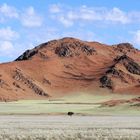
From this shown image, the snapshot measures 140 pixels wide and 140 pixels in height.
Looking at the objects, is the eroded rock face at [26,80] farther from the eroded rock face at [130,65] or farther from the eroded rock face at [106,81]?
the eroded rock face at [130,65]

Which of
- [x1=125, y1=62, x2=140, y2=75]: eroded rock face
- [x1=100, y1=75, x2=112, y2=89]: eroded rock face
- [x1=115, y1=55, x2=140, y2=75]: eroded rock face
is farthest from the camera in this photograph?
[x1=125, y1=62, x2=140, y2=75]: eroded rock face

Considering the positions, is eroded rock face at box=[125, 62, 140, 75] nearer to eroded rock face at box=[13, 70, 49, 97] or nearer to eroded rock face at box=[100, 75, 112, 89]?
eroded rock face at box=[100, 75, 112, 89]

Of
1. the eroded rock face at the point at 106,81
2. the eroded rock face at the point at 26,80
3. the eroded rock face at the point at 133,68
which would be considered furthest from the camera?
the eroded rock face at the point at 133,68

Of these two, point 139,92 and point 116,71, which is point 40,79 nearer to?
point 116,71

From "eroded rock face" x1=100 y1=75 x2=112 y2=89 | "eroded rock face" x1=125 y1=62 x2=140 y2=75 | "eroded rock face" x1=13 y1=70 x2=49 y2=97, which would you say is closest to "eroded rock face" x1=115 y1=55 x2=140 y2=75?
"eroded rock face" x1=125 y1=62 x2=140 y2=75

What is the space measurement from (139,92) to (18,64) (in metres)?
48.1

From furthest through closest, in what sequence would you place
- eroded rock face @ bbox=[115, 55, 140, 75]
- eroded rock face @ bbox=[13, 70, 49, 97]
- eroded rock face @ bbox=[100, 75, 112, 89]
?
eroded rock face @ bbox=[115, 55, 140, 75] → eroded rock face @ bbox=[100, 75, 112, 89] → eroded rock face @ bbox=[13, 70, 49, 97]

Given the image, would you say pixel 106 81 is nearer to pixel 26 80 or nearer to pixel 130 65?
pixel 130 65

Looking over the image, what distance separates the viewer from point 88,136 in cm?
3316

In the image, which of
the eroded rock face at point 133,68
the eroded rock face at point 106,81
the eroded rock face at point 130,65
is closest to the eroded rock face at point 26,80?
the eroded rock face at point 106,81

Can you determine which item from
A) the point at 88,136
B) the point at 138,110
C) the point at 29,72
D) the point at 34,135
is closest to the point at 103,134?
the point at 88,136

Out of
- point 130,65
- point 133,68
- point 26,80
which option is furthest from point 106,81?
point 26,80

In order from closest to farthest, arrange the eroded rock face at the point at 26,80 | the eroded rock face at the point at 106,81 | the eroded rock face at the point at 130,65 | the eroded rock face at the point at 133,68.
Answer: the eroded rock face at the point at 26,80, the eroded rock face at the point at 106,81, the eroded rock face at the point at 130,65, the eroded rock face at the point at 133,68

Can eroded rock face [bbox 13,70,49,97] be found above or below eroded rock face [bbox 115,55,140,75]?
below
